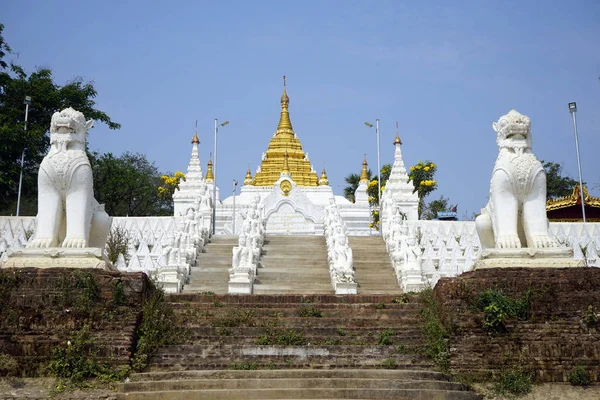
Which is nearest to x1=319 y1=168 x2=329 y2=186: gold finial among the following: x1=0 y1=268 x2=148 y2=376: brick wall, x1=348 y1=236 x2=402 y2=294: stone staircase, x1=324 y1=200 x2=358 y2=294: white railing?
x1=348 y1=236 x2=402 y2=294: stone staircase

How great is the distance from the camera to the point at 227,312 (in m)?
12.1

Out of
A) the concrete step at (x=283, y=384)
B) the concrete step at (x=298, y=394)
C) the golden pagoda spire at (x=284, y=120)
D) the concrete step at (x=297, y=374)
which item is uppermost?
the golden pagoda spire at (x=284, y=120)

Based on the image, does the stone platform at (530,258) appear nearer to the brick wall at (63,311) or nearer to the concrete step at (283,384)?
the concrete step at (283,384)

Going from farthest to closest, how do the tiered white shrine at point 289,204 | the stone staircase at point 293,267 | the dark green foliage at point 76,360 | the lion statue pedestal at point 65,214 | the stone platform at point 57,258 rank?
the tiered white shrine at point 289,204 < the stone staircase at point 293,267 < the lion statue pedestal at point 65,214 < the stone platform at point 57,258 < the dark green foliage at point 76,360

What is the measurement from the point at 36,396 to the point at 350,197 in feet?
159

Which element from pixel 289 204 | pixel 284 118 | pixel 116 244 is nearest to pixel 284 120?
pixel 284 118

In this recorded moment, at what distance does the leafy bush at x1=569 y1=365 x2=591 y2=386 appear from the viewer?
32.8 feet

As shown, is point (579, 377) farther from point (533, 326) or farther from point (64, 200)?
point (64, 200)

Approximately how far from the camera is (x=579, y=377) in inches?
394

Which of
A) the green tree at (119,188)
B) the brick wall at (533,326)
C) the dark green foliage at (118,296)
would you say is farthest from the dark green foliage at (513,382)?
the green tree at (119,188)

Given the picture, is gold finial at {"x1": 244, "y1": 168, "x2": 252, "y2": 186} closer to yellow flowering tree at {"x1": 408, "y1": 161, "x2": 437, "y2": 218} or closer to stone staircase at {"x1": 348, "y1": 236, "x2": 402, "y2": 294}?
yellow flowering tree at {"x1": 408, "y1": 161, "x2": 437, "y2": 218}

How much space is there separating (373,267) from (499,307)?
8.70 m

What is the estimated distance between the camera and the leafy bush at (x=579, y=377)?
32.8ft

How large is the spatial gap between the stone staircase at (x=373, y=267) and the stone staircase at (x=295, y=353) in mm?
4521
